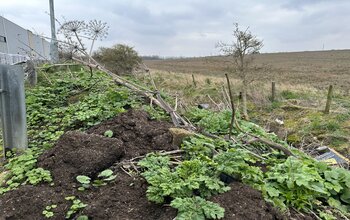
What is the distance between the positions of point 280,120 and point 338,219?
779 cm

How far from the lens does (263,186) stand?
A: 9.10 feet

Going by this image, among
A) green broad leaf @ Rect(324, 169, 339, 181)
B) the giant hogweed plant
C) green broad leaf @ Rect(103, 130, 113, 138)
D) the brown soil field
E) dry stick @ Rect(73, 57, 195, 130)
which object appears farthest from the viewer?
the brown soil field

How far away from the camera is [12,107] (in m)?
3.54

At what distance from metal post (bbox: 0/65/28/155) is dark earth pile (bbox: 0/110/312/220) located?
64cm

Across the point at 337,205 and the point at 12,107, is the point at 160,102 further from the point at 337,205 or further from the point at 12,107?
the point at 337,205

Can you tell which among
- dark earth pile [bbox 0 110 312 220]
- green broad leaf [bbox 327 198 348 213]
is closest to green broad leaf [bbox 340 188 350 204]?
green broad leaf [bbox 327 198 348 213]

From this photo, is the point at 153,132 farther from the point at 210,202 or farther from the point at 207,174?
the point at 210,202

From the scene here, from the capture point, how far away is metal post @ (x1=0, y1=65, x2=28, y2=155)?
3.47 metres

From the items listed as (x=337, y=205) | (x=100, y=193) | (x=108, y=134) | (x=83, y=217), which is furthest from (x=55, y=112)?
(x=337, y=205)

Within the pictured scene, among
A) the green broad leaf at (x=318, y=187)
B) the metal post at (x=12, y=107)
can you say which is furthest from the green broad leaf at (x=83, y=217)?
the green broad leaf at (x=318, y=187)

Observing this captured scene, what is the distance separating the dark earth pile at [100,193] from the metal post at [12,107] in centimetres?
64

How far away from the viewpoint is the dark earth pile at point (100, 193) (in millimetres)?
2314

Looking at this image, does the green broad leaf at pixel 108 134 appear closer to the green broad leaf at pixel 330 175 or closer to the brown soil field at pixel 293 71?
the green broad leaf at pixel 330 175

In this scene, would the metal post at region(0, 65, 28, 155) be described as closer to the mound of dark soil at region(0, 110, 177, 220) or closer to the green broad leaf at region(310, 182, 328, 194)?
the mound of dark soil at region(0, 110, 177, 220)
